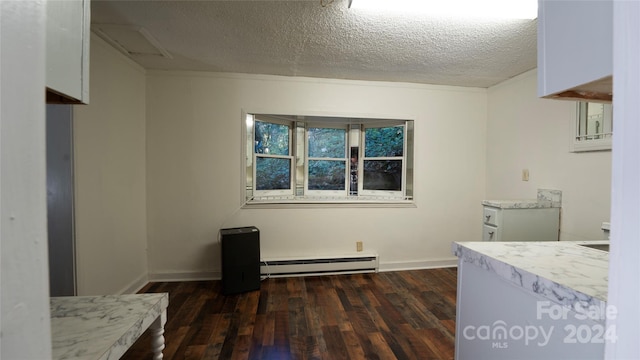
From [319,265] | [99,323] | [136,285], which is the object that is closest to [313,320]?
[319,265]

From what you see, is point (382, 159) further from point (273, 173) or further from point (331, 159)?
point (273, 173)

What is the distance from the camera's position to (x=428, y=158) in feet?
10.2

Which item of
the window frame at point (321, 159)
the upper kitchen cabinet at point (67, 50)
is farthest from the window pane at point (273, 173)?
the upper kitchen cabinet at point (67, 50)

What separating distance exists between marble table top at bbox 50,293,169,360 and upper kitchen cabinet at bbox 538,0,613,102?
3.96 feet

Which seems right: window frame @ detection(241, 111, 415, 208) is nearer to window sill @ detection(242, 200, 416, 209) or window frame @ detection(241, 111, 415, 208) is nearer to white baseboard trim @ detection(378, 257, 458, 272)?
window sill @ detection(242, 200, 416, 209)

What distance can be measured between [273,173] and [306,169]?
1.32ft

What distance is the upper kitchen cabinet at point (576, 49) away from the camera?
44cm

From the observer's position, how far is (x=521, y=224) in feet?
7.46

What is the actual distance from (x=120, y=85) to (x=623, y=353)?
122 inches

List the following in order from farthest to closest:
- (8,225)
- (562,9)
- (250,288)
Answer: (250,288)
(562,9)
(8,225)

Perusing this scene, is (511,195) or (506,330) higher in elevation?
(511,195)

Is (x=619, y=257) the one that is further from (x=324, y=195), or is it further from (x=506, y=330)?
(x=324, y=195)

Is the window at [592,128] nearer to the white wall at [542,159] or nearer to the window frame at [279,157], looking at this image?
the white wall at [542,159]

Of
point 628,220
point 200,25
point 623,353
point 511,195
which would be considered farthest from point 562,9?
point 511,195
